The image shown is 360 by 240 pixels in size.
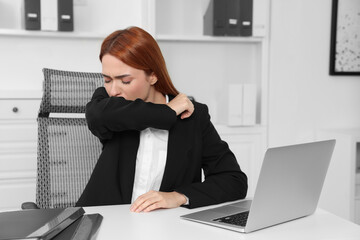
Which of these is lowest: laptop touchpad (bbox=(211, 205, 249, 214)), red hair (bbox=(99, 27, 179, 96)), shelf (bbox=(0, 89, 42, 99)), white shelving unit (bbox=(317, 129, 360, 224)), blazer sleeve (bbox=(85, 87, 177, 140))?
white shelving unit (bbox=(317, 129, 360, 224))

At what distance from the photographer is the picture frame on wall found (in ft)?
→ 10.5

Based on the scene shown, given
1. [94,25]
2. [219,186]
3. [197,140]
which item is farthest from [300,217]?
[94,25]

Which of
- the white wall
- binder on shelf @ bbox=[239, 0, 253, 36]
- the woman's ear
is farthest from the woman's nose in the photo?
the white wall

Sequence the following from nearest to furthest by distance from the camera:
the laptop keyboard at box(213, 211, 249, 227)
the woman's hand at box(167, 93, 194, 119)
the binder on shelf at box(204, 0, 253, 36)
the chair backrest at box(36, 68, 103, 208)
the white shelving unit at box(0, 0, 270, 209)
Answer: the laptop keyboard at box(213, 211, 249, 227) → the woman's hand at box(167, 93, 194, 119) → the chair backrest at box(36, 68, 103, 208) → the white shelving unit at box(0, 0, 270, 209) → the binder on shelf at box(204, 0, 253, 36)

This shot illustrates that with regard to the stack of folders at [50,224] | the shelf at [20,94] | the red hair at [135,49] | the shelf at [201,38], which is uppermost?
the shelf at [201,38]

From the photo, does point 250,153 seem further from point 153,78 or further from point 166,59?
point 153,78

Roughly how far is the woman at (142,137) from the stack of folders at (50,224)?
0.31 m

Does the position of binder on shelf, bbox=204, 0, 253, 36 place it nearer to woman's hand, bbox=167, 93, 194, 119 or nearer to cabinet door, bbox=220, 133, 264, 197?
cabinet door, bbox=220, 133, 264, 197

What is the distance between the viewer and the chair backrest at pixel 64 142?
1661 mm

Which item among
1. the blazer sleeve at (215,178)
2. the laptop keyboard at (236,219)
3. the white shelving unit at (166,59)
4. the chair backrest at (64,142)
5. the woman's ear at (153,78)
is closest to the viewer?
the laptop keyboard at (236,219)

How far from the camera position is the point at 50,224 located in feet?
3.10

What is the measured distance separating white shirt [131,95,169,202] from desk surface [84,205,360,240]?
0.95ft

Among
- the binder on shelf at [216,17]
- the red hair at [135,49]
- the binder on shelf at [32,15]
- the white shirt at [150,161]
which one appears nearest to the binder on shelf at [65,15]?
the binder on shelf at [32,15]

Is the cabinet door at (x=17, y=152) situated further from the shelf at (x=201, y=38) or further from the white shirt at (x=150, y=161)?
the white shirt at (x=150, y=161)
